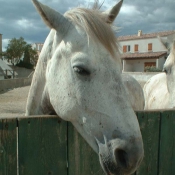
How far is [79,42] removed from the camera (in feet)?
5.84

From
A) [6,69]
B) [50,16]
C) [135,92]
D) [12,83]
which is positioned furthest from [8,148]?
[6,69]

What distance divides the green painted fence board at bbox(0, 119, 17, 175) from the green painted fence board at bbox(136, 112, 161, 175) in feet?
4.33

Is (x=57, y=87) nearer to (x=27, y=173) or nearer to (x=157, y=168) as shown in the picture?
(x=27, y=173)

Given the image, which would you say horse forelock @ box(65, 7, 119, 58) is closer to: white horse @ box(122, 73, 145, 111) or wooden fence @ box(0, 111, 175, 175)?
wooden fence @ box(0, 111, 175, 175)

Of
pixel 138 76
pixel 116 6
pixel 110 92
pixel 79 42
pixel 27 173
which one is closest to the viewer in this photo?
pixel 110 92

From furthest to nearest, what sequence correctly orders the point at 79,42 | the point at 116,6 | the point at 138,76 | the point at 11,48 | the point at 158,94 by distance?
the point at 11,48 → the point at 138,76 → the point at 158,94 → the point at 116,6 → the point at 79,42

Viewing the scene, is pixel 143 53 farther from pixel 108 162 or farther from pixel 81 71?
pixel 108 162

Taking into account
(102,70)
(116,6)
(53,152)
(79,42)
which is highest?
(116,6)

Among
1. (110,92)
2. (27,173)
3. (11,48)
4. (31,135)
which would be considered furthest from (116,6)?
(11,48)

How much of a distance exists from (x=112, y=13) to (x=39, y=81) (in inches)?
40.2

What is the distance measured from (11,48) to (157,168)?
5794 centimetres

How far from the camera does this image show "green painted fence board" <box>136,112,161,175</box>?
7.80 ft

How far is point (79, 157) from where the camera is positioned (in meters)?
2.10

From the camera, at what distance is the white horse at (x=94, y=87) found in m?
1.52
